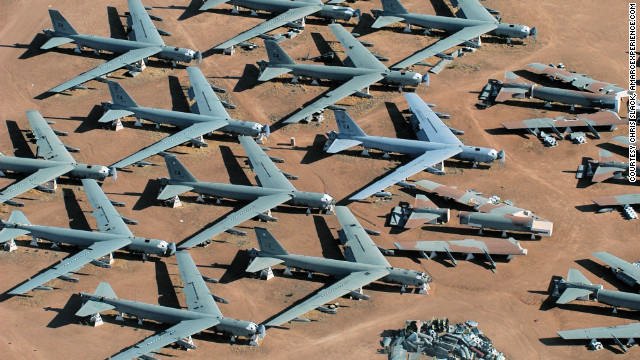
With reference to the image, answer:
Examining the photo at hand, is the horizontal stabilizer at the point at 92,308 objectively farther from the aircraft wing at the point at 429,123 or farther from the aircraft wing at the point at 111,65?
the aircraft wing at the point at 429,123

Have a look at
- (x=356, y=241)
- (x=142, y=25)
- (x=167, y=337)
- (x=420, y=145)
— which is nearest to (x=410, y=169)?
(x=420, y=145)

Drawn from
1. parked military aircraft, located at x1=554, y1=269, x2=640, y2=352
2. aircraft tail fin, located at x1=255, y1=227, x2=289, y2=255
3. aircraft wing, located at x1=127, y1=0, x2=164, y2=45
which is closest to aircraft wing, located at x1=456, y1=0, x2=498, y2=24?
aircraft wing, located at x1=127, y1=0, x2=164, y2=45

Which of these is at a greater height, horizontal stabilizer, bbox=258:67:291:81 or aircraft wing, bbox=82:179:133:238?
horizontal stabilizer, bbox=258:67:291:81

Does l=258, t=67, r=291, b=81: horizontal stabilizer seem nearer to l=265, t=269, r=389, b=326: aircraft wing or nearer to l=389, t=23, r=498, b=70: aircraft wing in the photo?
l=389, t=23, r=498, b=70: aircraft wing

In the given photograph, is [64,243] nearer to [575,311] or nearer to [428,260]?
[428,260]

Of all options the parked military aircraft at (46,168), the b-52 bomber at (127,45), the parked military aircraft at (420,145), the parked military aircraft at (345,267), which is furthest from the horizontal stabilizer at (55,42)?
the parked military aircraft at (345,267)

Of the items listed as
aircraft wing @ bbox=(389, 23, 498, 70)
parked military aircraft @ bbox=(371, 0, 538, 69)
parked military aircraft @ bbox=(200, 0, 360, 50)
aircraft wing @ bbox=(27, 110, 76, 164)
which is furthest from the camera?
parked military aircraft @ bbox=(200, 0, 360, 50)

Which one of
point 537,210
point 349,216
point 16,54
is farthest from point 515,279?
point 16,54
